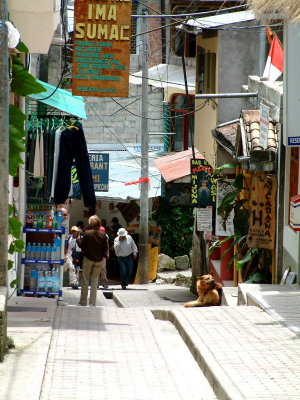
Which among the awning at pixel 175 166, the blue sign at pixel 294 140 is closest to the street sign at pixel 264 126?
the blue sign at pixel 294 140

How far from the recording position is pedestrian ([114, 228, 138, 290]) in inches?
891

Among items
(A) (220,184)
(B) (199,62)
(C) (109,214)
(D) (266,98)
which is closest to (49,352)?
(D) (266,98)

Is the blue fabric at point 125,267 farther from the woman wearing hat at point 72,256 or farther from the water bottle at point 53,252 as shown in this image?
the water bottle at point 53,252

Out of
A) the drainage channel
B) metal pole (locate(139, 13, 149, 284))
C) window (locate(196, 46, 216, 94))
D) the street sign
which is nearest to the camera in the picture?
the drainage channel

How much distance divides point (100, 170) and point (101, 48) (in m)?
12.6

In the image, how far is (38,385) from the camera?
24.9 feet

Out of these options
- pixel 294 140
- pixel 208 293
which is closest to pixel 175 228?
pixel 208 293

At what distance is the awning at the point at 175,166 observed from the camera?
2547 cm

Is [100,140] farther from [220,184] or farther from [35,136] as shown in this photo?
[35,136]

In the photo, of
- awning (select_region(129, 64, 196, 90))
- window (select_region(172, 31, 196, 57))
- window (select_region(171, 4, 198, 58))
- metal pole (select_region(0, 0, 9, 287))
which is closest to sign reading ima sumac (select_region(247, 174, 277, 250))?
metal pole (select_region(0, 0, 9, 287))

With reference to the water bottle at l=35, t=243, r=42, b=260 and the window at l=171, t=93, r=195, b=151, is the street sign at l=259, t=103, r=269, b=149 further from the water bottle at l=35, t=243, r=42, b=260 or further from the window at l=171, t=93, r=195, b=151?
the window at l=171, t=93, r=195, b=151

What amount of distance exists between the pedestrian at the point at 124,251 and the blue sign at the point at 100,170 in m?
4.02

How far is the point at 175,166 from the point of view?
87.1 ft

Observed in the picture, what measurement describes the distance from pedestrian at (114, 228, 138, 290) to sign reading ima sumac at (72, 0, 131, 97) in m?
8.67
